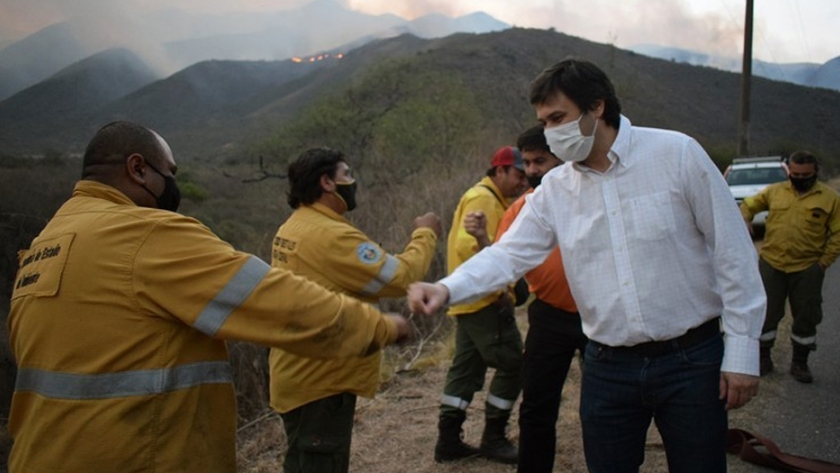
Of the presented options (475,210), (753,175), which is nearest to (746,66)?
(753,175)

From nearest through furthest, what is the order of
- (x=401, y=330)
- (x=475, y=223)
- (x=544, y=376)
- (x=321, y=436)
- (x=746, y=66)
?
(x=401, y=330) → (x=321, y=436) → (x=475, y=223) → (x=544, y=376) → (x=746, y=66)

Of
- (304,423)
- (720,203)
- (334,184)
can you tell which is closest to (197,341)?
(304,423)

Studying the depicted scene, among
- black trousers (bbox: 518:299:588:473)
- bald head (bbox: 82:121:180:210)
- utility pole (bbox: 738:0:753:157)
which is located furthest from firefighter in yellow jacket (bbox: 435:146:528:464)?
utility pole (bbox: 738:0:753:157)

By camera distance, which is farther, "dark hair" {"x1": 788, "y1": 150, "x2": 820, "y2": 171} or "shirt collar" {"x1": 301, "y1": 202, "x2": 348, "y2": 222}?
"dark hair" {"x1": 788, "y1": 150, "x2": 820, "y2": 171}

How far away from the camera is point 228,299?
1.80 meters

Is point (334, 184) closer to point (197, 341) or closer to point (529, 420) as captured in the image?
point (197, 341)

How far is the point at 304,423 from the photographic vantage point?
2.89 meters

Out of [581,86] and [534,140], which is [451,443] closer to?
[534,140]

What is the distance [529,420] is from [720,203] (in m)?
1.73

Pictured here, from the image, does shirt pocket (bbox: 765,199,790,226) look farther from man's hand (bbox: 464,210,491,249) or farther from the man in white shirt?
the man in white shirt

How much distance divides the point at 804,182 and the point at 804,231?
19.5 inches

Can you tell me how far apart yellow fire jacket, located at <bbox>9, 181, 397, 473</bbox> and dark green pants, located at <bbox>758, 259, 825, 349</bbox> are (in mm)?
5275

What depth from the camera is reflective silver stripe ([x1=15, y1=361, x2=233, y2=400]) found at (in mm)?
1711

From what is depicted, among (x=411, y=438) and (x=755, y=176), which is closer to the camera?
(x=411, y=438)
